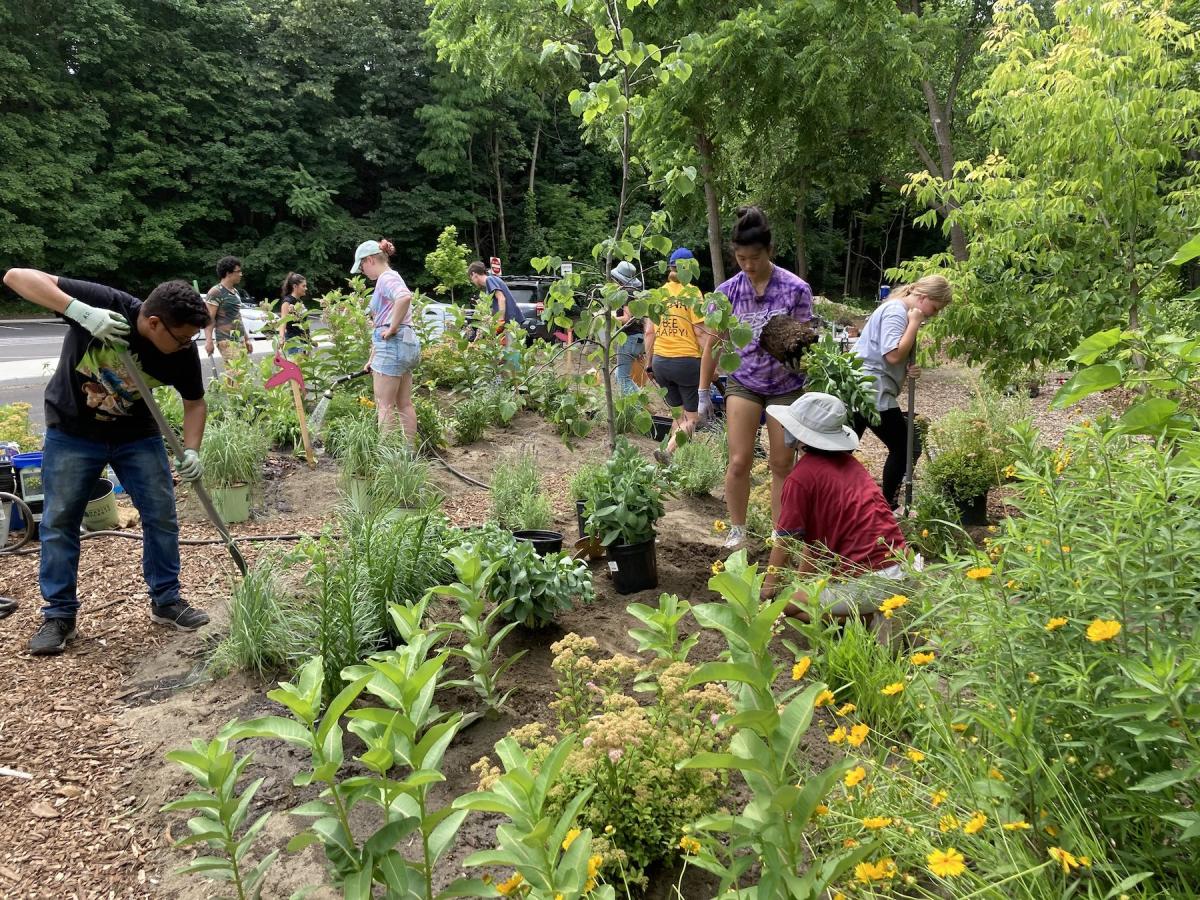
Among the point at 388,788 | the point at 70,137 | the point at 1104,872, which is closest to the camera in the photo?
the point at 1104,872

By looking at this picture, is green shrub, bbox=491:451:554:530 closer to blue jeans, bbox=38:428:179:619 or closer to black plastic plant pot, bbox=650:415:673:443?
blue jeans, bbox=38:428:179:619

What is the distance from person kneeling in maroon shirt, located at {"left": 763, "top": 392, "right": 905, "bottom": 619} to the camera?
302 centimetres

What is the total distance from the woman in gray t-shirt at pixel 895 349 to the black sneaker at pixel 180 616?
3645mm

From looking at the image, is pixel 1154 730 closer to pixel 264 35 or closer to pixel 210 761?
pixel 210 761

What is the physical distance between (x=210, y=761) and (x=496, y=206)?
115ft

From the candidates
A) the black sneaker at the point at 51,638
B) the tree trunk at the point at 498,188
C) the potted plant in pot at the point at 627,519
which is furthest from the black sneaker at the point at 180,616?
the tree trunk at the point at 498,188

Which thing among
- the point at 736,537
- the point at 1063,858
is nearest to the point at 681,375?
the point at 736,537

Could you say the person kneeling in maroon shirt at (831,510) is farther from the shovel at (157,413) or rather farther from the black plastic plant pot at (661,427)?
the black plastic plant pot at (661,427)

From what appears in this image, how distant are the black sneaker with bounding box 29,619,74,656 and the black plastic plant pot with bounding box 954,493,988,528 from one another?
5170 mm

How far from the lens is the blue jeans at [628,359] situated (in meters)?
8.32

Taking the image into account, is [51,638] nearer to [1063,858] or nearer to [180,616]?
[180,616]

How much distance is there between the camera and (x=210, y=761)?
1658 mm

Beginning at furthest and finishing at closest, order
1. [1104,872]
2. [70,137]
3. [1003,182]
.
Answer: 1. [70,137]
2. [1003,182]
3. [1104,872]

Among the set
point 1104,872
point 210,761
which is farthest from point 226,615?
point 1104,872
